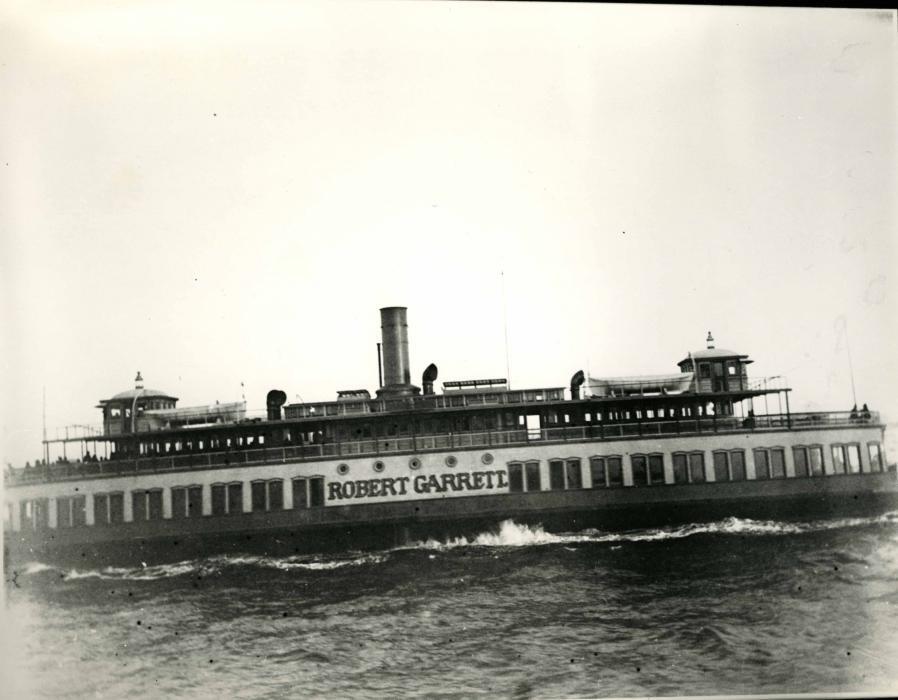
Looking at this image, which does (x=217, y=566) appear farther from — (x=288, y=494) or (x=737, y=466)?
(x=737, y=466)

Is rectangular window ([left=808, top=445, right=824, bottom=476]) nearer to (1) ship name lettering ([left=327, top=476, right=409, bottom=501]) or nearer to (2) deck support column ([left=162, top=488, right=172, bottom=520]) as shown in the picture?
(1) ship name lettering ([left=327, top=476, right=409, bottom=501])

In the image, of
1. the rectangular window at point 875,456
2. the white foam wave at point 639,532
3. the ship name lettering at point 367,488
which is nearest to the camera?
the white foam wave at point 639,532

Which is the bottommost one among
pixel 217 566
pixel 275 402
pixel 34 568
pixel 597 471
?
pixel 217 566

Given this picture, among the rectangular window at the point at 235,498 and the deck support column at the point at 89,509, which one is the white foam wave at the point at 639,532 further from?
the deck support column at the point at 89,509

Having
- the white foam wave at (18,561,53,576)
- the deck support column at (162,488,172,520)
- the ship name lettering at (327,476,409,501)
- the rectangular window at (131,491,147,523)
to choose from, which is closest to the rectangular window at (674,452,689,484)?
the ship name lettering at (327,476,409,501)

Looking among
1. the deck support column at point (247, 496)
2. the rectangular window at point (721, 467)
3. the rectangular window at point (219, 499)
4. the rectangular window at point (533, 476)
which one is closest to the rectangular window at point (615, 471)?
the rectangular window at point (533, 476)

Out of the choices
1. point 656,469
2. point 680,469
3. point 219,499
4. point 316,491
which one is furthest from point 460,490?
point 219,499
